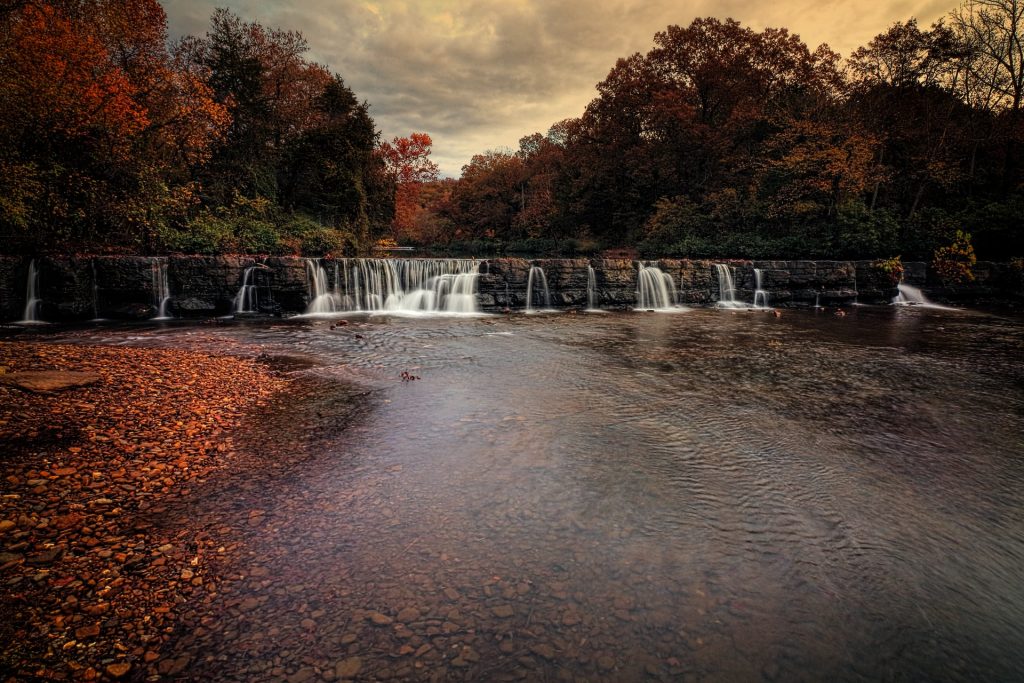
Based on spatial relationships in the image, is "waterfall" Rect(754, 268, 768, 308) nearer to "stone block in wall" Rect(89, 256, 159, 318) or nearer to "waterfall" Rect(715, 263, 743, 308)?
"waterfall" Rect(715, 263, 743, 308)

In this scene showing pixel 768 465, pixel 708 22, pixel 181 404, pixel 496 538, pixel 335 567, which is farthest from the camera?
pixel 708 22

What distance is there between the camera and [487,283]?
17.5m

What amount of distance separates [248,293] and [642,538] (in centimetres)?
1606

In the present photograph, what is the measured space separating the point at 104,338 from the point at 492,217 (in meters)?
34.5

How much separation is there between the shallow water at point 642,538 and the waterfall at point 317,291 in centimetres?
1054

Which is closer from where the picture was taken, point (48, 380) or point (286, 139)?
point (48, 380)

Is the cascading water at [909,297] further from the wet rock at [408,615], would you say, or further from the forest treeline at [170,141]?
the forest treeline at [170,141]

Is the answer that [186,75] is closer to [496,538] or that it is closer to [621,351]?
[621,351]

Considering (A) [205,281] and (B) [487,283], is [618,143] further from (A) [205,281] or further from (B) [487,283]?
(A) [205,281]

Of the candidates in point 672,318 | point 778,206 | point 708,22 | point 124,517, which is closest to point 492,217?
point 708,22

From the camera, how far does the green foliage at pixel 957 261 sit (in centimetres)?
1895

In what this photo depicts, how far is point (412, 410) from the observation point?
5508 mm

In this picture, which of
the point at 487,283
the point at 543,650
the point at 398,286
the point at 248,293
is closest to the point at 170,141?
the point at 248,293

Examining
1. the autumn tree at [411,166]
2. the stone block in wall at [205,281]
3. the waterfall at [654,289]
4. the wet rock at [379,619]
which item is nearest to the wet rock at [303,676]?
the wet rock at [379,619]
